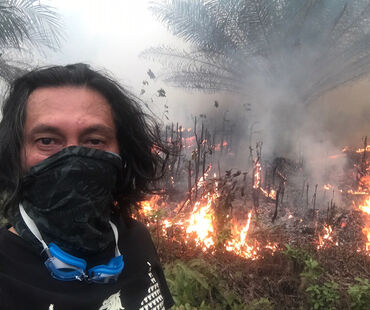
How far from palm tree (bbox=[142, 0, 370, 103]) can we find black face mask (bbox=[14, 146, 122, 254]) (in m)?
8.92

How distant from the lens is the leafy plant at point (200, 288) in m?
3.45

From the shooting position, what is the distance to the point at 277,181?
8914 mm

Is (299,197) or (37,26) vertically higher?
(37,26)

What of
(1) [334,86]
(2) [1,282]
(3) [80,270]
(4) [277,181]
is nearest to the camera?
(2) [1,282]

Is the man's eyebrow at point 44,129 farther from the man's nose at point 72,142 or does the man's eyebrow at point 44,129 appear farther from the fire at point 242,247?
the fire at point 242,247

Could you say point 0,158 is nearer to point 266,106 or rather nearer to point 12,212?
point 12,212

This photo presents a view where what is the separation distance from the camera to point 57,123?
1374 millimetres

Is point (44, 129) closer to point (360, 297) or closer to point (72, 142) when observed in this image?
point (72, 142)

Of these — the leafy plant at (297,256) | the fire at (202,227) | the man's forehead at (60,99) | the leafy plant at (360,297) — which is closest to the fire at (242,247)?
the fire at (202,227)

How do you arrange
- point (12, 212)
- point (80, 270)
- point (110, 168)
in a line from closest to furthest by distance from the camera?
point (80, 270) < point (12, 212) < point (110, 168)

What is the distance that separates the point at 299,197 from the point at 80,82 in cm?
710

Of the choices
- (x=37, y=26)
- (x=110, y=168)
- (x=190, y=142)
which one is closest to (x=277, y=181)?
(x=190, y=142)

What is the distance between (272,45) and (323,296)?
8.40 meters

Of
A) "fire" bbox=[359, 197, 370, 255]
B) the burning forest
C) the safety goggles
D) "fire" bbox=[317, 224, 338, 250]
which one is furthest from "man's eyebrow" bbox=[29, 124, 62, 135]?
"fire" bbox=[359, 197, 370, 255]
